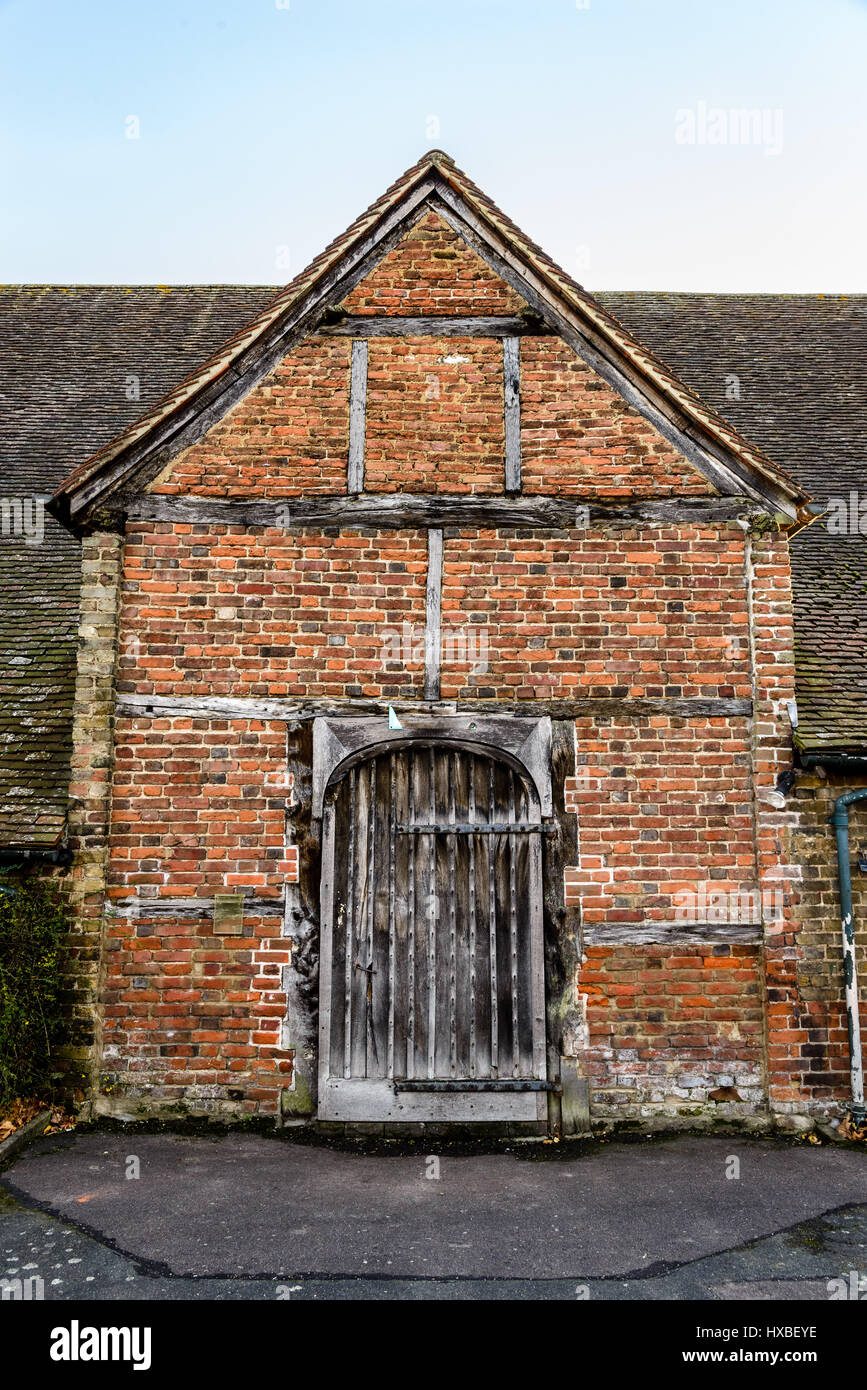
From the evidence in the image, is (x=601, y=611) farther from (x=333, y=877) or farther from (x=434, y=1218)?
(x=434, y=1218)

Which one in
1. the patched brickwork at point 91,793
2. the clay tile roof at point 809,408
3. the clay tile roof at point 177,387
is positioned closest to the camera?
the patched brickwork at point 91,793

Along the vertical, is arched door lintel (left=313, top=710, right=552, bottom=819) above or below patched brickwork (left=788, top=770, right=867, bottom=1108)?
above

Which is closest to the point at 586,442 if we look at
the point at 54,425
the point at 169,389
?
the point at 169,389

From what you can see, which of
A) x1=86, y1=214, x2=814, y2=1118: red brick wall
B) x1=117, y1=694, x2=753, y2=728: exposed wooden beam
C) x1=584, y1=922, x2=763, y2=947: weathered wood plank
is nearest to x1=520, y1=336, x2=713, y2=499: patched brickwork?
x1=86, y1=214, x2=814, y2=1118: red brick wall

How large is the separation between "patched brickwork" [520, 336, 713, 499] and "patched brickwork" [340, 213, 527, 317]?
583mm

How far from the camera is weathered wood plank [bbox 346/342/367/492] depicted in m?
5.98

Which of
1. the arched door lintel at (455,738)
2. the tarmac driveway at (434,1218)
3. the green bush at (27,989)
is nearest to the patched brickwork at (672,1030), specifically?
the tarmac driveway at (434,1218)

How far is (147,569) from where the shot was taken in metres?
5.86

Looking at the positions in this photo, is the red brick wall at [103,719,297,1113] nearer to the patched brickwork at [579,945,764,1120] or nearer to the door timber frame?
the door timber frame

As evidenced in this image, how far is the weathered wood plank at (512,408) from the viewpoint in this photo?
6000 mm

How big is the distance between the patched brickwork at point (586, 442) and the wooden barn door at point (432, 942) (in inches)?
82.3

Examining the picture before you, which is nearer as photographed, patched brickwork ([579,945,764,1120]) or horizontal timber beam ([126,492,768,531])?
Answer: patched brickwork ([579,945,764,1120])

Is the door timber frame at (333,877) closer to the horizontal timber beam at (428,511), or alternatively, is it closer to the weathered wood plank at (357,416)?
the horizontal timber beam at (428,511)
